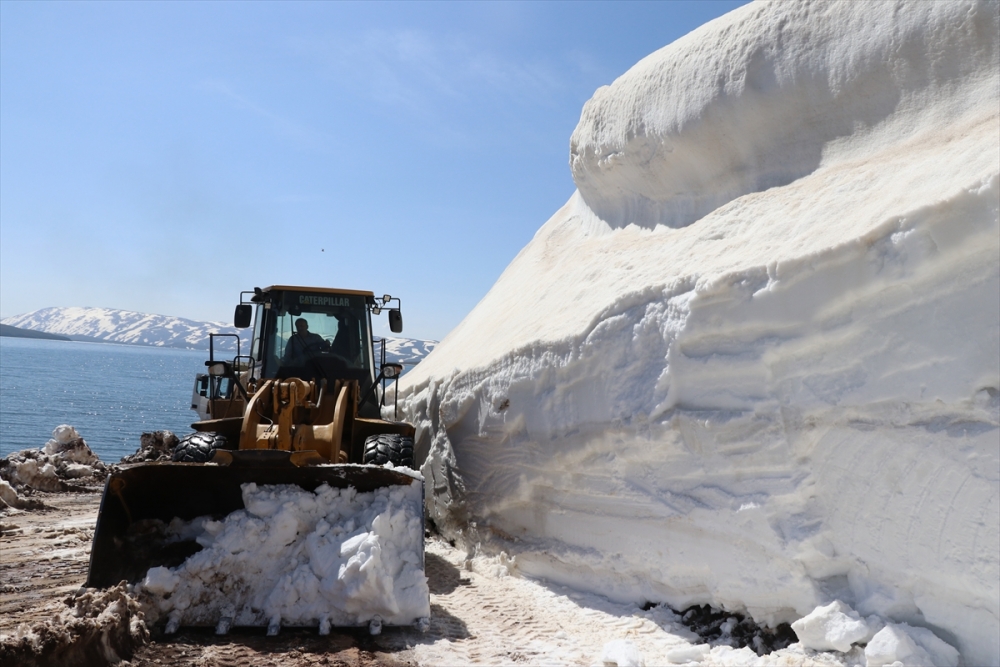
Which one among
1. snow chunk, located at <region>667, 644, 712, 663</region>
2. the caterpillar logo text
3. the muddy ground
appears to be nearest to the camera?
the muddy ground

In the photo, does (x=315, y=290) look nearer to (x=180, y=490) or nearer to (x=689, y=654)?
(x=180, y=490)

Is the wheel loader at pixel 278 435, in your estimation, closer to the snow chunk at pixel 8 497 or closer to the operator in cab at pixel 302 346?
the operator in cab at pixel 302 346

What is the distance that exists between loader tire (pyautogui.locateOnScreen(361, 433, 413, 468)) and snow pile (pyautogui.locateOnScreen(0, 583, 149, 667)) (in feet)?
7.52

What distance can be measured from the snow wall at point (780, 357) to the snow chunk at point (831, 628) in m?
0.16

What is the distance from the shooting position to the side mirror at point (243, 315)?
855 cm

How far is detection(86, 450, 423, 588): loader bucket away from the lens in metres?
5.94

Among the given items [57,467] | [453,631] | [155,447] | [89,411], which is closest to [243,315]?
[453,631]

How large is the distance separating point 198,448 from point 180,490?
1078mm

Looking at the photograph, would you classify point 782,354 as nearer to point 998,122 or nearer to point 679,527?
point 679,527

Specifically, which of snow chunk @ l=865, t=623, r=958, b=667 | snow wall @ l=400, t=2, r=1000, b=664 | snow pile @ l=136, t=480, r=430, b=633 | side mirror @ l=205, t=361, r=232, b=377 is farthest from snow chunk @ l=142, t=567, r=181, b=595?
snow chunk @ l=865, t=623, r=958, b=667

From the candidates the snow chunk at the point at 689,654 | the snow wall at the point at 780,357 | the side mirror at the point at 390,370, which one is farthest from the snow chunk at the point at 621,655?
the side mirror at the point at 390,370

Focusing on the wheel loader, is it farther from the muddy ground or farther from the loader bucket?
the muddy ground

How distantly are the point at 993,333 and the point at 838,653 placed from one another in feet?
6.93

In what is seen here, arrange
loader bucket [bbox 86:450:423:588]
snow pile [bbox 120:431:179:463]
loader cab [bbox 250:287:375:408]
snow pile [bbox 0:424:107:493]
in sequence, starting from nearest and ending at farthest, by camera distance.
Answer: loader bucket [bbox 86:450:423:588] → loader cab [bbox 250:287:375:408] → snow pile [bbox 0:424:107:493] → snow pile [bbox 120:431:179:463]
